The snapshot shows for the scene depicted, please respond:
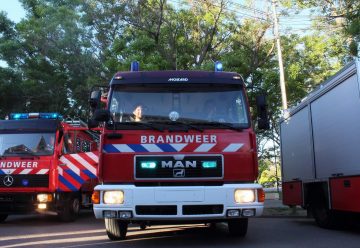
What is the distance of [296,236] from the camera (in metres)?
9.96

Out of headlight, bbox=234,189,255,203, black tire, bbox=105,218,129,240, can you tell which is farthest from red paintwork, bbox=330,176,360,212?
black tire, bbox=105,218,129,240

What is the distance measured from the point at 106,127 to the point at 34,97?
1681cm

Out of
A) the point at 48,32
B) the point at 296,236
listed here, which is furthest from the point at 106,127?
the point at 48,32

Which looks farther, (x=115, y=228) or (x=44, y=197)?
(x=44, y=197)

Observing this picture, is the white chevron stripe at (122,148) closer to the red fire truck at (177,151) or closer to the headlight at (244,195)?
the red fire truck at (177,151)

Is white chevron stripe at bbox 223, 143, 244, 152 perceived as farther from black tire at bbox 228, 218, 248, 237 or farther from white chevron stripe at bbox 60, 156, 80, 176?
white chevron stripe at bbox 60, 156, 80, 176

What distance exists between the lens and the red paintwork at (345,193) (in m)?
9.48

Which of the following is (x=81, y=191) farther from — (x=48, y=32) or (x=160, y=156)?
(x=48, y=32)

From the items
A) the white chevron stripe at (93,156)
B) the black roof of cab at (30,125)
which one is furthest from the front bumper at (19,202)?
the white chevron stripe at (93,156)

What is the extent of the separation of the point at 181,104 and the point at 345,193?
4148 mm

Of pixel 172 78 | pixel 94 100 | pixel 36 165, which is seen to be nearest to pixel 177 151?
pixel 172 78

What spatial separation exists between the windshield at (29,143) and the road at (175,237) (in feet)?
6.34

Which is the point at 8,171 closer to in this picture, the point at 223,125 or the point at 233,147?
the point at 223,125

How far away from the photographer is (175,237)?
31.6 ft
